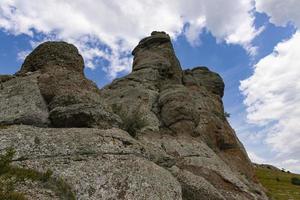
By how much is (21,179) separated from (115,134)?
9.58 meters

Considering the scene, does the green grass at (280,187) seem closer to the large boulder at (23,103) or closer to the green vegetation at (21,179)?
the large boulder at (23,103)

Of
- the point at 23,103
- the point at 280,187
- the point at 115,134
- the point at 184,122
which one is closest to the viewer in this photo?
the point at 115,134

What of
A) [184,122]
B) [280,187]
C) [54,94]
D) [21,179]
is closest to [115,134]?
[54,94]

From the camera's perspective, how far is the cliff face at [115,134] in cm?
2497

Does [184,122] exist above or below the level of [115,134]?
above

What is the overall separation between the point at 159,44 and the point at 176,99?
2191 cm

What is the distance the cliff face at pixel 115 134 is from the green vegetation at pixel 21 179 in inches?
18.4

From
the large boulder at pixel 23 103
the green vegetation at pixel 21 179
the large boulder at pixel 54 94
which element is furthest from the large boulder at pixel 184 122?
the green vegetation at pixel 21 179

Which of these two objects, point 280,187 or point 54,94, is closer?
point 54,94

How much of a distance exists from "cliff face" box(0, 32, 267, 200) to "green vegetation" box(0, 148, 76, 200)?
0.47 metres

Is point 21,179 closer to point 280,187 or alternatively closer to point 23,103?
point 23,103

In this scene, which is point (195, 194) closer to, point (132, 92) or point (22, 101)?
point (22, 101)

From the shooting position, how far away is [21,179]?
2183 cm

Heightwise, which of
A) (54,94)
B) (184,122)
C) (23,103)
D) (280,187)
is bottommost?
(23,103)
